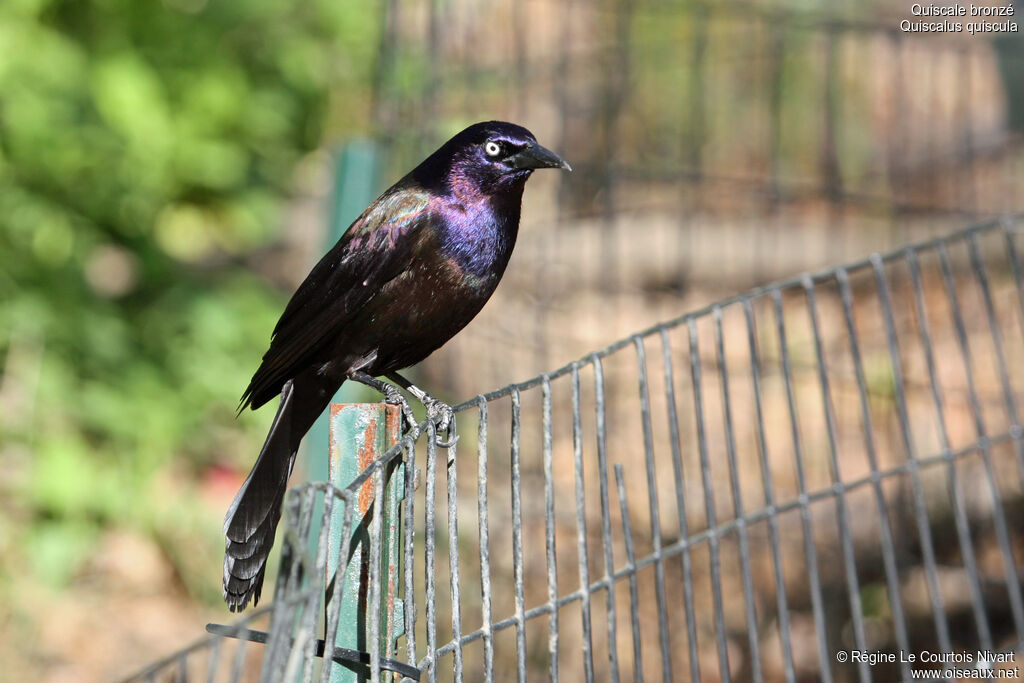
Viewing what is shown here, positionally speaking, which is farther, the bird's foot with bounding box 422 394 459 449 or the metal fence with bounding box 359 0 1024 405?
the metal fence with bounding box 359 0 1024 405

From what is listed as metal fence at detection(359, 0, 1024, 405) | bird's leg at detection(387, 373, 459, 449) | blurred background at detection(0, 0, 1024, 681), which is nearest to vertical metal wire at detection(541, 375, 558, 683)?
bird's leg at detection(387, 373, 459, 449)

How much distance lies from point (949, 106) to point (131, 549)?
5.72m

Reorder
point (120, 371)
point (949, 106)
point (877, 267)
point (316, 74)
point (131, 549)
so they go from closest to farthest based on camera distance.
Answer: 1. point (877, 267)
2. point (131, 549)
3. point (120, 371)
4. point (316, 74)
5. point (949, 106)

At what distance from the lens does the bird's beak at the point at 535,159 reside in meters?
2.30

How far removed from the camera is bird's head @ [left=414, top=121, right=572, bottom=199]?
2342 mm

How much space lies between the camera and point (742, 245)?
5.43 m

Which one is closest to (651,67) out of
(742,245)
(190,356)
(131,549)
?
(742,245)

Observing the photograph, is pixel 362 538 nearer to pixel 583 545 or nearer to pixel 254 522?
pixel 583 545

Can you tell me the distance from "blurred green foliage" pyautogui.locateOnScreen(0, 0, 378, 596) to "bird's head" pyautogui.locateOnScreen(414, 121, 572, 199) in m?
2.52

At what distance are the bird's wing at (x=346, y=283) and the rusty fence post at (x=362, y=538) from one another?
0.70 meters

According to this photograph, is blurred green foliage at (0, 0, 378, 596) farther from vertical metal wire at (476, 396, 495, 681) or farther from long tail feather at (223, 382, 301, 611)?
vertical metal wire at (476, 396, 495, 681)

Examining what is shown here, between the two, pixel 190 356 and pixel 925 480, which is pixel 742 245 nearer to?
pixel 925 480

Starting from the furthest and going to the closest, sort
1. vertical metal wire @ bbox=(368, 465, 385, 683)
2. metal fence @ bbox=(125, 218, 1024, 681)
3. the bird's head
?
1. metal fence @ bbox=(125, 218, 1024, 681)
2. the bird's head
3. vertical metal wire @ bbox=(368, 465, 385, 683)

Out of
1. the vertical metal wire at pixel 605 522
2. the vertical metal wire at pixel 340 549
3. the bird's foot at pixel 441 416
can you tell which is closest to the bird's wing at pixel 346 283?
the bird's foot at pixel 441 416
